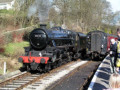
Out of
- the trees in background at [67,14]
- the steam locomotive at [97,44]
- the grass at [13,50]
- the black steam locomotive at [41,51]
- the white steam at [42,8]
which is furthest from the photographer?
the trees in background at [67,14]

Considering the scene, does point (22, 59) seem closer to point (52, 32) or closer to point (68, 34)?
point (52, 32)

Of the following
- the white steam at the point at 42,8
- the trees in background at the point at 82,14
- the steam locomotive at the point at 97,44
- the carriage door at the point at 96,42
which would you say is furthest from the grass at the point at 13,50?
the trees in background at the point at 82,14

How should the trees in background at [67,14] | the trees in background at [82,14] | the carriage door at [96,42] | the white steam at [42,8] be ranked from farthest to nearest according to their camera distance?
the trees in background at [82,14] → the trees in background at [67,14] → the carriage door at [96,42] → the white steam at [42,8]

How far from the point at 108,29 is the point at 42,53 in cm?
3676

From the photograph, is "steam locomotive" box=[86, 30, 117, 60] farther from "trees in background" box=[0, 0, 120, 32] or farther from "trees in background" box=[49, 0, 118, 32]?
"trees in background" box=[49, 0, 118, 32]

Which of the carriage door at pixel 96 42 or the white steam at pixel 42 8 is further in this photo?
the carriage door at pixel 96 42

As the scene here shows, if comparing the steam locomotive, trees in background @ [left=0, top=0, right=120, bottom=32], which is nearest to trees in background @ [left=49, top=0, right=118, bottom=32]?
trees in background @ [left=0, top=0, right=120, bottom=32]

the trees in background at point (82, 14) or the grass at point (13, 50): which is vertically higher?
the trees in background at point (82, 14)

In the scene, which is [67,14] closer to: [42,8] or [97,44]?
[42,8]

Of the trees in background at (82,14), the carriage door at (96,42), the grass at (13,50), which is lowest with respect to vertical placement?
the grass at (13,50)

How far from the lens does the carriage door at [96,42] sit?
17438 millimetres

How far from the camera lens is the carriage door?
57.2 ft

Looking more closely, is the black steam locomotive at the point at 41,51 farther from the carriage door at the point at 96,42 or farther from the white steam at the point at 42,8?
the carriage door at the point at 96,42

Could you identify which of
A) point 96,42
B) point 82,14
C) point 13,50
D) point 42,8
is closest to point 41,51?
point 42,8
